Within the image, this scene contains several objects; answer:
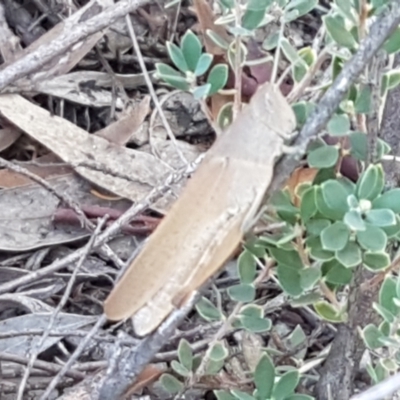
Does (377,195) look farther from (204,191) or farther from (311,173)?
(311,173)

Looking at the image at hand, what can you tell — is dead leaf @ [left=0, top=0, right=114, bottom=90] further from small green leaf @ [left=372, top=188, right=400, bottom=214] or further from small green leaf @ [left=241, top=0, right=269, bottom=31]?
small green leaf @ [left=372, top=188, right=400, bottom=214]

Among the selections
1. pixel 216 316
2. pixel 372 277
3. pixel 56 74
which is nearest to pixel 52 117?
pixel 56 74

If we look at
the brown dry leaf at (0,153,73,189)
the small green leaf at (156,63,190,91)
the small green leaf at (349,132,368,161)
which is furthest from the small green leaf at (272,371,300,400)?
the brown dry leaf at (0,153,73,189)

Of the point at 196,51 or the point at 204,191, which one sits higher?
the point at 196,51

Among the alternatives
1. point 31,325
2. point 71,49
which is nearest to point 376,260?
point 31,325

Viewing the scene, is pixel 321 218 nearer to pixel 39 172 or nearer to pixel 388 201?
pixel 388 201

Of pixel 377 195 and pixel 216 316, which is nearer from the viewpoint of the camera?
pixel 377 195
